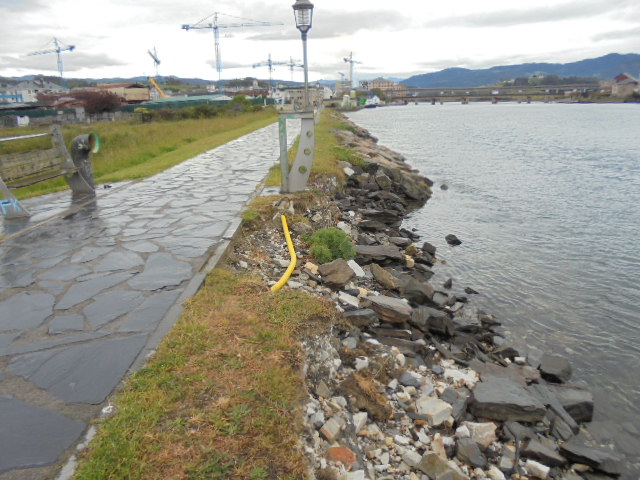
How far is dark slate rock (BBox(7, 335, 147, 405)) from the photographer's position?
2.96m

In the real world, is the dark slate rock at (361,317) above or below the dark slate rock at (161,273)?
below

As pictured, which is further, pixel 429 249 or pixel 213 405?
pixel 429 249

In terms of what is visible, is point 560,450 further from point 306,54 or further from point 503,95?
point 503,95

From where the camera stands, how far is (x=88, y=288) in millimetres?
4445

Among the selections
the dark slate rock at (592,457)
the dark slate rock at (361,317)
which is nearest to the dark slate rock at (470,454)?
the dark slate rock at (592,457)

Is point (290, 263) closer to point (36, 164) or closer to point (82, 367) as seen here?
point (82, 367)

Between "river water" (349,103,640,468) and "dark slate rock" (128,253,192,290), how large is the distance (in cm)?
486

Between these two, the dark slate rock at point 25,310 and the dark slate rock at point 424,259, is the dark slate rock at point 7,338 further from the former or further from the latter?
the dark slate rock at point 424,259

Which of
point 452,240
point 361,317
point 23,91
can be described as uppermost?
point 23,91

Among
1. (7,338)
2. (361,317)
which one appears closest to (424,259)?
(361,317)

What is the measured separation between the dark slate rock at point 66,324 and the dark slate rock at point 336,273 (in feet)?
9.07

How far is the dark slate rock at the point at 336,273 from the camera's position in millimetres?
5555

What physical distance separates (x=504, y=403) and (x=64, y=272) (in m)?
4.75

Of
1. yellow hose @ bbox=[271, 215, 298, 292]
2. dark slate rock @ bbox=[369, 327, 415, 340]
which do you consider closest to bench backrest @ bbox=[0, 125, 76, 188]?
yellow hose @ bbox=[271, 215, 298, 292]
